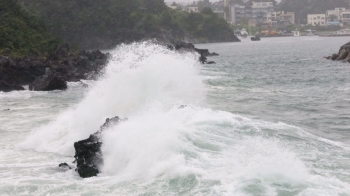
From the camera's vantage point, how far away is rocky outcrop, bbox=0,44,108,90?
112 feet

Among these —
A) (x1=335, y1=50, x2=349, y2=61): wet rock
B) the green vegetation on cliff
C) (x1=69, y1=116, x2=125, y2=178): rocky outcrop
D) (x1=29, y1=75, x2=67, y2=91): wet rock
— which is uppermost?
the green vegetation on cliff

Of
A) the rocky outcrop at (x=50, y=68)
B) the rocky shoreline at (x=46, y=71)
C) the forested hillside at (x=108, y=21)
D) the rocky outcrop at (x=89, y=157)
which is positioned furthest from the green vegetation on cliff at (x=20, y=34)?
the forested hillside at (x=108, y=21)

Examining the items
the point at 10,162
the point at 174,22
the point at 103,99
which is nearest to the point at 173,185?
the point at 10,162

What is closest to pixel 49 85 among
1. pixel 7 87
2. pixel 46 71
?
pixel 7 87

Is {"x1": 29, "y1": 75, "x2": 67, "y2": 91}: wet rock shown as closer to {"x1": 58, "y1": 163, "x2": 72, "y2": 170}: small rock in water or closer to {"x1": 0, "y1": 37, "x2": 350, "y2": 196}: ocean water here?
{"x1": 0, "y1": 37, "x2": 350, "y2": 196}: ocean water

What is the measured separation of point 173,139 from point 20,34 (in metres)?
37.6

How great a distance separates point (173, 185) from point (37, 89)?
21.1 m

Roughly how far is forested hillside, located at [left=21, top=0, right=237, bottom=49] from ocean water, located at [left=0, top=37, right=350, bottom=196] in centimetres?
7377

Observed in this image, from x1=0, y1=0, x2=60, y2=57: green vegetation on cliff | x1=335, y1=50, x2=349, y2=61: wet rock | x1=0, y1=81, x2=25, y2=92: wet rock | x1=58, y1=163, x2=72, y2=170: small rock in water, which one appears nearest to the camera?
x1=58, y1=163, x2=72, y2=170: small rock in water

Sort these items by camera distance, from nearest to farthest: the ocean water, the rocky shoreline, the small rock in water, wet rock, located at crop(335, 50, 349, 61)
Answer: the ocean water, the small rock in water, the rocky shoreline, wet rock, located at crop(335, 50, 349, 61)

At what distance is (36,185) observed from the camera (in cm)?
1240

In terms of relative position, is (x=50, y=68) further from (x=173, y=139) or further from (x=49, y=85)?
(x=173, y=139)

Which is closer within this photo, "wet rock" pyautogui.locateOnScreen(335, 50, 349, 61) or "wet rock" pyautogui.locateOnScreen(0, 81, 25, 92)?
"wet rock" pyautogui.locateOnScreen(0, 81, 25, 92)

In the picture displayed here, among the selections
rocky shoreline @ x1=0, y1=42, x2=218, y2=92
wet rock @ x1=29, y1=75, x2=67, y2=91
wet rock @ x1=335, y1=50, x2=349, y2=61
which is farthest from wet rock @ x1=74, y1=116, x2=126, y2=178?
wet rock @ x1=335, y1=50, x2=349, y2=61
